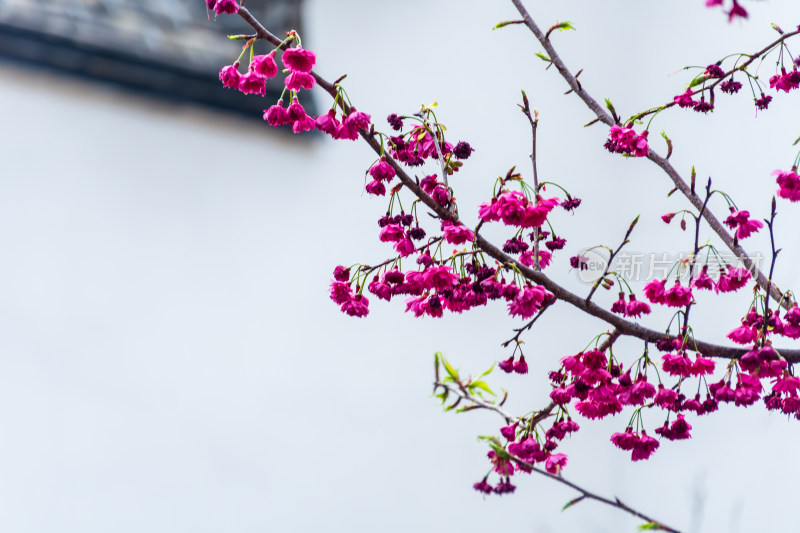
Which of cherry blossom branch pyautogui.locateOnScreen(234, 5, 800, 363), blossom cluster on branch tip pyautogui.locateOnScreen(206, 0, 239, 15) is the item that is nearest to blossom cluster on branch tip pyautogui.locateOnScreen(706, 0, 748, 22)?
cherry blossom branch pyautogui.locateOnScreen(234, 5, 800, 363)

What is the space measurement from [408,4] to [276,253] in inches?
29.9

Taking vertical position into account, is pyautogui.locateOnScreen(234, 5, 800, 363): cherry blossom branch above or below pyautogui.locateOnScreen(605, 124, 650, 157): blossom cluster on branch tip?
below

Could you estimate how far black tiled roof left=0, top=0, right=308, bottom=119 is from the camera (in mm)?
1256

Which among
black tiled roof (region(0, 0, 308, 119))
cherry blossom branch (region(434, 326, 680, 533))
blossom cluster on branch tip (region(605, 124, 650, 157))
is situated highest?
black tiled roof (region(0, 0, 308, 119))

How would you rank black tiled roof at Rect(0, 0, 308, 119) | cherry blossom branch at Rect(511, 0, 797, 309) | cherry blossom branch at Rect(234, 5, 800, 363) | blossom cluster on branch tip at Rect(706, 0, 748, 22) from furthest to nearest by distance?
black tiled roof at Rect(0, 0, 308, 119) → cherry blossom branch at Rect(511, 0, 797, 309) → cherry blossom branch at Rect(234, 5, 800, 363) → blossom cluster on branch tip at Rect(706, 0, 748, 22)

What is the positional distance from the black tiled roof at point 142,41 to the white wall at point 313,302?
6 centimetres

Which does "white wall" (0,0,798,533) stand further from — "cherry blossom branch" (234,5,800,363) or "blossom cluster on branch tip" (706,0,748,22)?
"blossom cluster on branch tip" (706,0,748,22)

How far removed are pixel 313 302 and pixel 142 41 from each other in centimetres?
66

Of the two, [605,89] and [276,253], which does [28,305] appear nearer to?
[276,253]

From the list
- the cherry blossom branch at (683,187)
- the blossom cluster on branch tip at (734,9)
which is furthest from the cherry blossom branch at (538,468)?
the blossom cluster on branch tip at (734,9)

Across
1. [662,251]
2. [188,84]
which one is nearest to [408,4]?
[188,84]

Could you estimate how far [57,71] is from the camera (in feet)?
4.29

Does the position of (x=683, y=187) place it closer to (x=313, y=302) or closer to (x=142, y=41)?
(x=313, y=302)

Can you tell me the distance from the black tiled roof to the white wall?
0.06 metres
